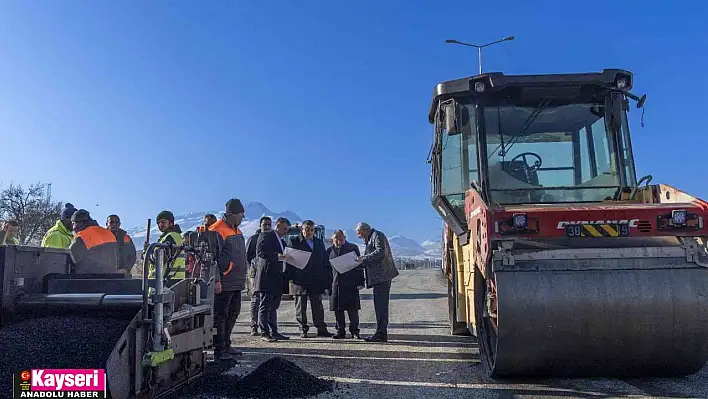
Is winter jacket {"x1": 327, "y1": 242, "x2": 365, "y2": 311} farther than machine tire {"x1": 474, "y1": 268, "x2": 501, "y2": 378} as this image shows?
Yes

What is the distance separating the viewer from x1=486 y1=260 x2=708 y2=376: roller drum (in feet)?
15.1

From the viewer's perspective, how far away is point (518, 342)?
4.70 m

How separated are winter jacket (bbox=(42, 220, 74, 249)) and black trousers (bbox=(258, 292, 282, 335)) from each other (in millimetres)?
2711

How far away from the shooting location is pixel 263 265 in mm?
8570

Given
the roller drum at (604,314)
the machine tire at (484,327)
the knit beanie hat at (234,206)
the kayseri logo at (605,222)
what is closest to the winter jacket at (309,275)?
the knit beanie hat at (234,206)

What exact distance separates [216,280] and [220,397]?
1431mm

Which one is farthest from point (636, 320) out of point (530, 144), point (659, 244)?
point (530, 144)

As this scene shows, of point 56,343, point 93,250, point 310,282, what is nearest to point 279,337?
point 310,282

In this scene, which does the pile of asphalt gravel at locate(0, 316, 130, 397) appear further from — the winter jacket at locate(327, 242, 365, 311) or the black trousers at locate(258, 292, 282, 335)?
the winter jacket at locate(327, 242, 365, 311)

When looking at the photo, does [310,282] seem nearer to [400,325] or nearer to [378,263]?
[378,263]

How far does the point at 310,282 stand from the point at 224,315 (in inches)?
91.6

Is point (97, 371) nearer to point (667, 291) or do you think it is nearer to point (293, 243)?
point (667, 291)

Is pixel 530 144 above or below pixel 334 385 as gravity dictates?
above

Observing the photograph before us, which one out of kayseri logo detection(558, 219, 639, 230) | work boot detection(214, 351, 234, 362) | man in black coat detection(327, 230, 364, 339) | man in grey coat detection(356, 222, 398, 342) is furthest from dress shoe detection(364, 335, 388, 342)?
kayseri logo detection(558, 219, 639, 230)
